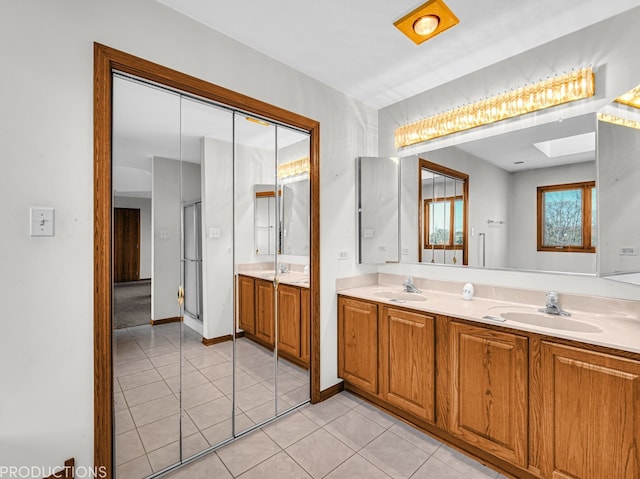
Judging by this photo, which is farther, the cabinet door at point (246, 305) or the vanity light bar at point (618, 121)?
the cabinet door at point (246, 305)

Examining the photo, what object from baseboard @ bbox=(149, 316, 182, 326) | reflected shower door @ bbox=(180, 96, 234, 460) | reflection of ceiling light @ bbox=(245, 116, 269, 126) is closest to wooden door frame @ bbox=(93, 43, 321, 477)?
baseboard @ bbox=(149, 316, 182, 326)

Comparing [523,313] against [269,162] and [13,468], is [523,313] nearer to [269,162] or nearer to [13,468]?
[269,162]

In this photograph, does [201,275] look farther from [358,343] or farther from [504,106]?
[504,106]

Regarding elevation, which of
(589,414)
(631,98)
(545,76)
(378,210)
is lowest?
(589,414)

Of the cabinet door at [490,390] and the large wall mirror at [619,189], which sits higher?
the large wall mirror at [619,189]

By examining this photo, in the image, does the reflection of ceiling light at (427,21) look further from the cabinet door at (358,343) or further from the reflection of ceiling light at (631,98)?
the cabinet door at (358,343)

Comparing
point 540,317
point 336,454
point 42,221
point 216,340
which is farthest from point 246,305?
point 540,317

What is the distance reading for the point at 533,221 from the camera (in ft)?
6.88

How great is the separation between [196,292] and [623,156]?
8.61 ft

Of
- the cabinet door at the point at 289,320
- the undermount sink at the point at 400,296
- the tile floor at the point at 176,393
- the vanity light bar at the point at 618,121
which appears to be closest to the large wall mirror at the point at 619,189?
the vanity light bar at the point at 618,121

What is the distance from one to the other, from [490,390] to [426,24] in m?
2.23

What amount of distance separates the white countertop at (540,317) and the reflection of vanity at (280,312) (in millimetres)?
427

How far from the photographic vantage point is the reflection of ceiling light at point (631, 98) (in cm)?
157

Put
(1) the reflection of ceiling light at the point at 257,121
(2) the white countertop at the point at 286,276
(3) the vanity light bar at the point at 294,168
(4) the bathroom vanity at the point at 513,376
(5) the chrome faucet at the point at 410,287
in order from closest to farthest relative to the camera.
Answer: (4) the bathroom vanity at the point at 513,376
(1) the reflection of ceiling light at the point at 257,121
(2) the white countertop at the point at 286,276
(3) the vanity light bar at the point at 294,168
(5) the chrome faucet at the point at 410,287
